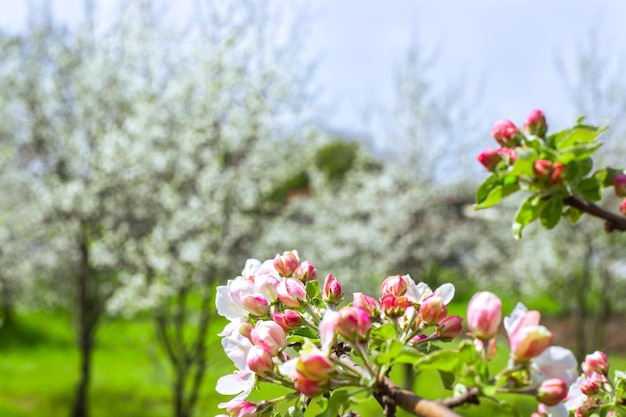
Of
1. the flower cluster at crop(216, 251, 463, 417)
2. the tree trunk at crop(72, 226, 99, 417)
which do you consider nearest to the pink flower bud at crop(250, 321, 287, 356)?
the flower cluster at crop(216, 251, 463, 417)

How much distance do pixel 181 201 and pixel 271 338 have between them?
499 cm

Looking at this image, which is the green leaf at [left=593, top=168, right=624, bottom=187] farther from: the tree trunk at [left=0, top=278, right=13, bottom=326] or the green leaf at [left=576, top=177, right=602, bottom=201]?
the tree trunk at [left=0, top=278, right=13, bottom=326]

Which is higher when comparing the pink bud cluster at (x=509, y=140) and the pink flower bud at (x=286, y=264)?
the pink bud cluster at (x=509, y=140)

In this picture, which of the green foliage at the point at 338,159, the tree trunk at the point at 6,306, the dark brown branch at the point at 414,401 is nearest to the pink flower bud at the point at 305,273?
the dark brown branch at the point at 414,401

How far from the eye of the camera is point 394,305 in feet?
2.38

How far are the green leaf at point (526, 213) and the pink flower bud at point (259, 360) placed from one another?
329 millimetres

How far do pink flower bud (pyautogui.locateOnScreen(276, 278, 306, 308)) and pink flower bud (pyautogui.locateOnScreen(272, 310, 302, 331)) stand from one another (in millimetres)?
13

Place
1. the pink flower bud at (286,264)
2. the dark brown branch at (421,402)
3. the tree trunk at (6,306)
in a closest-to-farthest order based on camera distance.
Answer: the dark brown branch at (421,402) < the pink flower bud at (286,264) < the tree trunk at (6,306)

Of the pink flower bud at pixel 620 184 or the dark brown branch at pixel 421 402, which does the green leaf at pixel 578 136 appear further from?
the dark brown branch at pixel 421 402

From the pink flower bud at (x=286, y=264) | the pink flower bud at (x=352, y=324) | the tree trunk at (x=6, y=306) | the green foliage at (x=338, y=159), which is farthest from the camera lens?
the green foliage at (x=338, y=159)

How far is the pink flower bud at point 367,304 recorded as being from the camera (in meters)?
0.72

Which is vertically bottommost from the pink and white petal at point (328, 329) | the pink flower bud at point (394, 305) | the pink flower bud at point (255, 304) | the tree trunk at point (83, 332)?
the pink and white petal at point (328, 329)

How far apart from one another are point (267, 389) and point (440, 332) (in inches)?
248

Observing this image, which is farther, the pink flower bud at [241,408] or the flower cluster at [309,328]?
the pink flower bud at [241,408]
